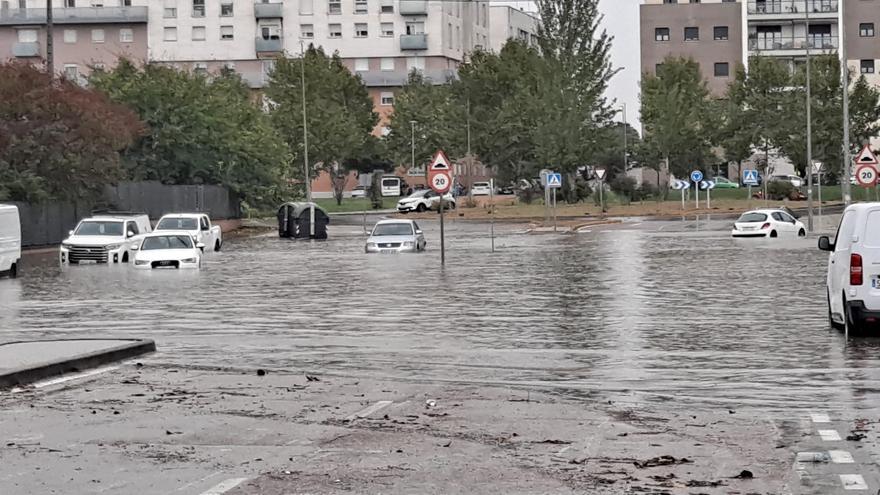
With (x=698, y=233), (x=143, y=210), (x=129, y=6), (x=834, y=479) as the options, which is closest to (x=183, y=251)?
(x=698, y=233)

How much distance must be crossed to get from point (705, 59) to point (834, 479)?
136 metres

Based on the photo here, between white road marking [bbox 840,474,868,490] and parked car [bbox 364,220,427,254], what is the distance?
149 ft

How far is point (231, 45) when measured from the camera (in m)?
155

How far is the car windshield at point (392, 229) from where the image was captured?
57.3m


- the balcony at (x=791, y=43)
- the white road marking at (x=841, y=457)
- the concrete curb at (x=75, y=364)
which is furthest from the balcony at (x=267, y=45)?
the white road marking at (x=841, y=457)

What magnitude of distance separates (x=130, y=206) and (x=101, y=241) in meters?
26.6

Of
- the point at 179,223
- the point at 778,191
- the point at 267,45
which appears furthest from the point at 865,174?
the point at 267,45

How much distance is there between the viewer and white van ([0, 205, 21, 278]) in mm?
44188

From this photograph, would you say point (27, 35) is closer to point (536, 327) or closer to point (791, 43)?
point (791, 43)

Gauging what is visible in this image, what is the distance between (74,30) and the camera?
151625mm

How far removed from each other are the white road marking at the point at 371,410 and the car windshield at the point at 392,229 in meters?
41.8

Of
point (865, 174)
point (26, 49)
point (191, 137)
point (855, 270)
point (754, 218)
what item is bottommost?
point (754, 218)

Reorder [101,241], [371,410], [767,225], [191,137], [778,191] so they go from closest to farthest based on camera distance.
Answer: [371,410] → [101,241] → [767,225] → [191,137] → [778,191]

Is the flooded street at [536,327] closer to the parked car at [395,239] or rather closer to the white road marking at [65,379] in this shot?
the white road marking at [65,379]
